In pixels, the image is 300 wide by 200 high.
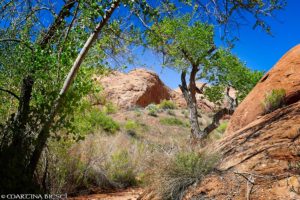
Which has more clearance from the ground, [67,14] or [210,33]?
[210,33]

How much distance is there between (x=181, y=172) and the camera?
21.5ft

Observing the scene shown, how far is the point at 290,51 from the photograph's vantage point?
11.5 m

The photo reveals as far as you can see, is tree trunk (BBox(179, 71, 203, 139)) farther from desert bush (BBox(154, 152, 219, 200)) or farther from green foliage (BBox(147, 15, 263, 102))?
desert bush (BBox(154, 152, 219, 200))

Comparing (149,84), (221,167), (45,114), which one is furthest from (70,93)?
(149,84)

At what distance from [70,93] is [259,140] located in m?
3.41

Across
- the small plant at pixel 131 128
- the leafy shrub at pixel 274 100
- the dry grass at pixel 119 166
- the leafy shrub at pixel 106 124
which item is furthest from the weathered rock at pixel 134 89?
the leafy shrub at pixel 274 100

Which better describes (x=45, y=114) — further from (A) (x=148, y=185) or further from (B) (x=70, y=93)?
(A) (x=148, y=185)

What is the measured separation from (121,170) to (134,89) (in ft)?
83.1

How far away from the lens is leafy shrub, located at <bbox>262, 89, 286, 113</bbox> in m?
9.44

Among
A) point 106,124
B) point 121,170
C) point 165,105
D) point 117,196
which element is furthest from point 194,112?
point 165,105

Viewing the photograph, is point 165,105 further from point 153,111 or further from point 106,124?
point 106,124

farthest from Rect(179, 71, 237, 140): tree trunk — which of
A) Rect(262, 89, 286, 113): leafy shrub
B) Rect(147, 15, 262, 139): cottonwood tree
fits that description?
Rect(262, 89, 286, 113): leafy shrub

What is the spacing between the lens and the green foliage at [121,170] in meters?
10.8

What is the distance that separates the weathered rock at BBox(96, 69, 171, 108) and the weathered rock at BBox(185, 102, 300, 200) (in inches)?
1064
